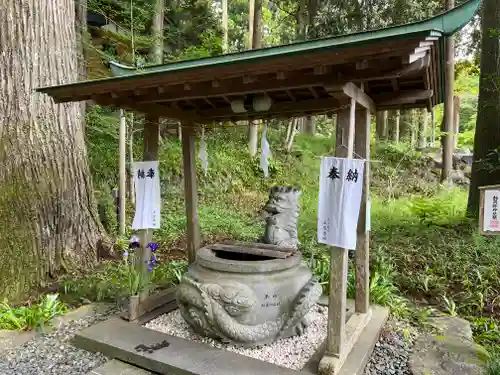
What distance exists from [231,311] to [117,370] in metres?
1.08

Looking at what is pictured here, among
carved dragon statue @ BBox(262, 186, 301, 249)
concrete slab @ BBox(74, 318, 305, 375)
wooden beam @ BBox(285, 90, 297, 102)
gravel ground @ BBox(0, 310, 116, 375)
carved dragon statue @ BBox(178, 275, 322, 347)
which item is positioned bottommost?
gravel ground @ BBox(0, 310, 116, 375)

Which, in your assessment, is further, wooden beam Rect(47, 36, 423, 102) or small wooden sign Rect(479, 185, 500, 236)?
small wooden sign Rect(479, 185, 500, 236)

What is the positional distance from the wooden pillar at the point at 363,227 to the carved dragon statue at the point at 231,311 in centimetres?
68

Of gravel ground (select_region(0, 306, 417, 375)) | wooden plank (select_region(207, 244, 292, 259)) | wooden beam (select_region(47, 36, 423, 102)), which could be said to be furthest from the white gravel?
wooden beam (select_region(47, 36, 423, 102))

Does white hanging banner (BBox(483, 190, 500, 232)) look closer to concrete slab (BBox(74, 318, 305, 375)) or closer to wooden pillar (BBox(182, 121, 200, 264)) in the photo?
concrete slab (BBox(74, 318, 305, 375))

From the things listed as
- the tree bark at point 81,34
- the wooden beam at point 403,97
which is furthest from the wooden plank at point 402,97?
the tree bark at point 81,34

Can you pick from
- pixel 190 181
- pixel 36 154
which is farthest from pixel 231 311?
pixel 36 154

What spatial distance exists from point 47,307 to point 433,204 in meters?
6.90

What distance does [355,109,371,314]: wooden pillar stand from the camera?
3596 millimetres

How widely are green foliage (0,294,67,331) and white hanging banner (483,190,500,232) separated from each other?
4852mm

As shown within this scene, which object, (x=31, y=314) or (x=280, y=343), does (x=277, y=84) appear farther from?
(x=31, y=314)

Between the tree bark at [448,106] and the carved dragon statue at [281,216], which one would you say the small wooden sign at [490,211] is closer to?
the carved dragon statue at [281,216]

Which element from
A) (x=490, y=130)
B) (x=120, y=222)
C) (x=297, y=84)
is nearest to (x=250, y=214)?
(x=120, y=222)

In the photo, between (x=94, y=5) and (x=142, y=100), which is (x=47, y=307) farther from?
(x=94, y=5)
